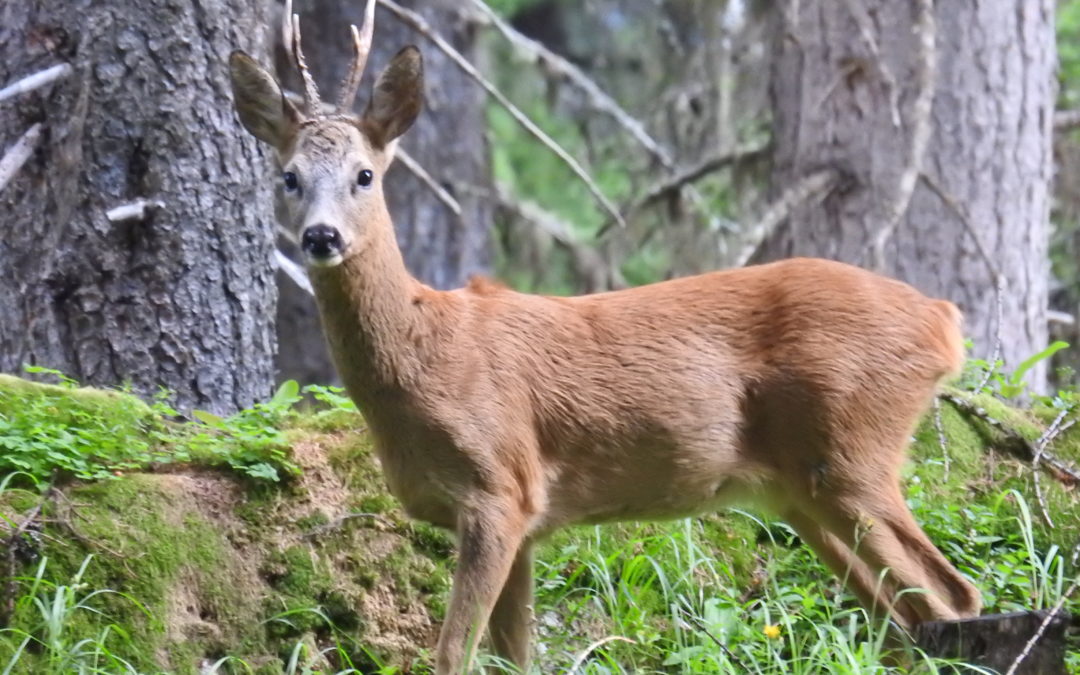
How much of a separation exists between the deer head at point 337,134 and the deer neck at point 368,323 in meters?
0.10

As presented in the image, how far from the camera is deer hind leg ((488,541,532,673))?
5.45m

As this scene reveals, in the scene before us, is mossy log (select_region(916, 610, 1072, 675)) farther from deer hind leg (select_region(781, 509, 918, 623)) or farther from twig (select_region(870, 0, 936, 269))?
twig (select_region(870, 0, 936, 269))

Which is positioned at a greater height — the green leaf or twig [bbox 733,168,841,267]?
twig [bbox 733,168,841,267]

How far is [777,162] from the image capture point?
972 cm

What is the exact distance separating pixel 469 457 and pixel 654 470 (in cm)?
76

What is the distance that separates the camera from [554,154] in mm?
10359

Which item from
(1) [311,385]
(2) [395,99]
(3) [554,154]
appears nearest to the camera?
(2) [395,99]

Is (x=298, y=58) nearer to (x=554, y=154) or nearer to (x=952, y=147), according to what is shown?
(x=554, y=154)

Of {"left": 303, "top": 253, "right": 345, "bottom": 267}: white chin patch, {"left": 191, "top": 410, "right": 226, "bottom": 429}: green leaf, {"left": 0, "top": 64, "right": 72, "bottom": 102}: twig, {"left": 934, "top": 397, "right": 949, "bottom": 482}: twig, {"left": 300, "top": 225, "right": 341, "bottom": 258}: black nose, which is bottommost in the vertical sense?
{"left": 934, "top": 397, "right": 949, "bottom": 482}: twig

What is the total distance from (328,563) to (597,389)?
129 centimetres

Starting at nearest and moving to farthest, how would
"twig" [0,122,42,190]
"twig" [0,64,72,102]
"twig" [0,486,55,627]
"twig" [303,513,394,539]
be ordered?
"twig" [0,486,55,627]
"twig" [303,513,394,539]
"twig" [0,64,72,102]
"twig" [0,122,42,190]

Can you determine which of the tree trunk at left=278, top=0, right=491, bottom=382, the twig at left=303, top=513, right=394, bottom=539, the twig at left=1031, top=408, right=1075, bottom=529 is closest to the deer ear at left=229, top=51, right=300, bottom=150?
the twig at left=303, top=513, right=394, bottom=539

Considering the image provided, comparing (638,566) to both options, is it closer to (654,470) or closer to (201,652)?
(654,470)

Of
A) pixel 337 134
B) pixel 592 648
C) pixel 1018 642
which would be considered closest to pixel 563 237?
pixel 337 134
